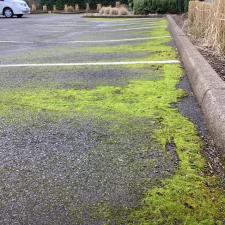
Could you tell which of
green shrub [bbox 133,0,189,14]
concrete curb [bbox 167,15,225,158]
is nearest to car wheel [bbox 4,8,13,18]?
green shrub [bbox 133,0,189,14]

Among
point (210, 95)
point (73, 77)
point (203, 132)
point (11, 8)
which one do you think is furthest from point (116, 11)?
point (203, 132)

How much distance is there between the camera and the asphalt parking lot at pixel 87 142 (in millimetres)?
1850

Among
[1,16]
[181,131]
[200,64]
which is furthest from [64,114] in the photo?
[1,16]

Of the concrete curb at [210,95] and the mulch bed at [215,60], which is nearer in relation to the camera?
the concrete curb at [210,95]

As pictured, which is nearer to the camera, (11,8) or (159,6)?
(159,6)

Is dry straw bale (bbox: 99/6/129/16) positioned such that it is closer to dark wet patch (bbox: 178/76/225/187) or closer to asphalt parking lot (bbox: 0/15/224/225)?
asphalt parking lot (bbox: 0/15/224/225)

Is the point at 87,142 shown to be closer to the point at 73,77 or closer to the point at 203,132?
the point at 203,132

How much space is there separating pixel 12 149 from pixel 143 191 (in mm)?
987

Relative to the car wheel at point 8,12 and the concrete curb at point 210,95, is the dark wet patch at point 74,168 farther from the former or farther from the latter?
the car wheel at point 8,12

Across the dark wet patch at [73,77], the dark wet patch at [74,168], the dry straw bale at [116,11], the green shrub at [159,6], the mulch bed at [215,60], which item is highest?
the green shrub at [159,6]

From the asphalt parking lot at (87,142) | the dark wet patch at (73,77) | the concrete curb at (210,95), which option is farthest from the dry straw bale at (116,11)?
the concrete curb at (210,95)

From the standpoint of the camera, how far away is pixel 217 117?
8.37ft

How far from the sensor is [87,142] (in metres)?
2.59

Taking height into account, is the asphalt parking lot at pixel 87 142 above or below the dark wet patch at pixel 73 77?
below
